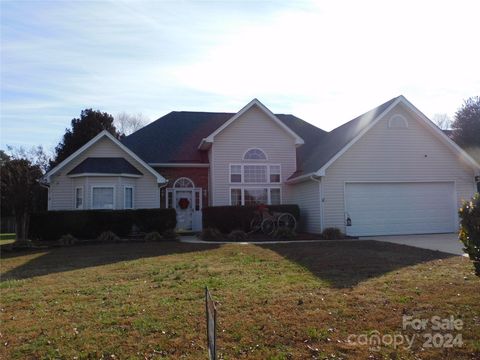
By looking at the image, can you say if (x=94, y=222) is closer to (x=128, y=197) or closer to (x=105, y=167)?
(x=128, y=197)

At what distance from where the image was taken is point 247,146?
920 inches

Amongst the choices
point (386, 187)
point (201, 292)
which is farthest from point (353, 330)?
point (386, 187)

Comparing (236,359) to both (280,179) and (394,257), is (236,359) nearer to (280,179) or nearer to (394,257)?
(394,257)

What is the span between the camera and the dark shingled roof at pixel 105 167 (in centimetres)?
2114

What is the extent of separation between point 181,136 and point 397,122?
40.4 feet

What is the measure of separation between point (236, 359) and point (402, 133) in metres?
17.4

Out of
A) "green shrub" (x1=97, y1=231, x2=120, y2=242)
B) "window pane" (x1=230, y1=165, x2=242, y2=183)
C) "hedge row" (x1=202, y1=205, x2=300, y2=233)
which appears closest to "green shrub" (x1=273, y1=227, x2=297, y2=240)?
"hedge row" (x1=202, y1=205, x2=300, y2=233)

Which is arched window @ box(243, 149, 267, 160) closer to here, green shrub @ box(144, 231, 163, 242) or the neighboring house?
the neighboring house

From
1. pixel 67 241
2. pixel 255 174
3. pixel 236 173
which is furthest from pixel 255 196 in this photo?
pixel 67 241

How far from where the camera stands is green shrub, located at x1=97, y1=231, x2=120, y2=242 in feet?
62.1

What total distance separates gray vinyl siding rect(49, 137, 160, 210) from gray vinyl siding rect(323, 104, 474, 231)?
863 cm

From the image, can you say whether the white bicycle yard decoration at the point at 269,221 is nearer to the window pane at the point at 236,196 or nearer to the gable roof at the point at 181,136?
the window pane at the point at 236,196

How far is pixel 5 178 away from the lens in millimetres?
18281

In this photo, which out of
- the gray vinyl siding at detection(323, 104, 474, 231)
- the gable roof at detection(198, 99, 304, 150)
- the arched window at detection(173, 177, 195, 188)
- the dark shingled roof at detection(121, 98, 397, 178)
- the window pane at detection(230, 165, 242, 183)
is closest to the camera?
the gray vinyl siding at detection(323, 104, 474, 231)
